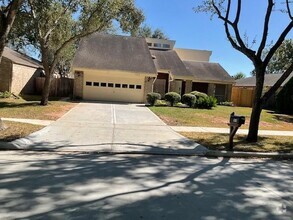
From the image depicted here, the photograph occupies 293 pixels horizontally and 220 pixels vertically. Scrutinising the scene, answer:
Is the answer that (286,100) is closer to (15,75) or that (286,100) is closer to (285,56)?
(15,75)

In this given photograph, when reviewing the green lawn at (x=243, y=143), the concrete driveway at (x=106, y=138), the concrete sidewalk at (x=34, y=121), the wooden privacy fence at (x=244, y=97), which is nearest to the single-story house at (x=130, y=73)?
the wooden privacy fence at (x=244, y=97)

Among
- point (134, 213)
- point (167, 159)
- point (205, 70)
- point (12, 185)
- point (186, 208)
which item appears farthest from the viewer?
point (205, 70)

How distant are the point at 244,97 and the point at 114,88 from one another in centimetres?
1416

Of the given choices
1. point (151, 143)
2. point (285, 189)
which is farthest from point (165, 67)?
point (285, 189)

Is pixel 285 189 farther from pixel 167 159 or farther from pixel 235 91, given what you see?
pixel 235 91

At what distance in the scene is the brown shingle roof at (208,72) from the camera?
110ft

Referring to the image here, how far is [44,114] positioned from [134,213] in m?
12.5

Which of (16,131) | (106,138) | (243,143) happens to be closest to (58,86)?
(16,131)

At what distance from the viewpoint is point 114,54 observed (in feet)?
95.0

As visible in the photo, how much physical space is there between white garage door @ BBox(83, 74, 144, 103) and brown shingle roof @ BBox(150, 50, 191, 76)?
4005 millimetres

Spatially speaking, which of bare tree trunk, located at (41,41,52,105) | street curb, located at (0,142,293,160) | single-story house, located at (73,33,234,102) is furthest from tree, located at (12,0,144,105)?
street curb, located at (0,142,293,160)

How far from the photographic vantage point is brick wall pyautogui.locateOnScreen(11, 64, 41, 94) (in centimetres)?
2562

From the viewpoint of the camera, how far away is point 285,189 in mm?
6371

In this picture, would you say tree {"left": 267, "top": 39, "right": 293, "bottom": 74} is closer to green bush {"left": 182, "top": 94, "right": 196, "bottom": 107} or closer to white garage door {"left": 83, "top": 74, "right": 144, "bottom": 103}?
green bush {"left": 182, "top": 94, "right": 196, "bottom": 107}
